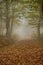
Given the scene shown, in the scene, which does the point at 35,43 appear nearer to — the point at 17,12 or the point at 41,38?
the point at 41,38

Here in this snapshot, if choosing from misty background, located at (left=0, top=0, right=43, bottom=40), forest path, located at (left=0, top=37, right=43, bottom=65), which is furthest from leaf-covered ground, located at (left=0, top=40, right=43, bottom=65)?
misty background, located at (left=0, top=0, right=43, bottom=40)

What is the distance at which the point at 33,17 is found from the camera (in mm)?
11883

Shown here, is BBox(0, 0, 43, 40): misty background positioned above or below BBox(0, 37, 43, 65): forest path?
above

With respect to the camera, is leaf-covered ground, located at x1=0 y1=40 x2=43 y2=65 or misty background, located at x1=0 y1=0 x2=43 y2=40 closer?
leaf-covered ground, located at x1=0 y1=40 x2=43 y2=65

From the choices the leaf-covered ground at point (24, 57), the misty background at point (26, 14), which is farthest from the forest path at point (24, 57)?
the misty background at point (26, 14)

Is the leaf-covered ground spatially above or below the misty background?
below

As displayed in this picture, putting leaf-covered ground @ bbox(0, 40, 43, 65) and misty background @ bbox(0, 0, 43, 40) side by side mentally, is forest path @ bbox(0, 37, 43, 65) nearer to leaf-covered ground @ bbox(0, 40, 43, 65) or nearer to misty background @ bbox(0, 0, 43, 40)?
leaf-covered ground @ bbox(0, 40, 43, 65)

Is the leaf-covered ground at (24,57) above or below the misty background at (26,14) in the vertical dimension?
below

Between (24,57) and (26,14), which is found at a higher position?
(26,14)

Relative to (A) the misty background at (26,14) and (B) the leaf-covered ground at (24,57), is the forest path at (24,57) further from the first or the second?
(A) the misty background at (26,14)

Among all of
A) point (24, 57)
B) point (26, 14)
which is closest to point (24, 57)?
point (24, 57)

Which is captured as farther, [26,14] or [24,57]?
[26,14]

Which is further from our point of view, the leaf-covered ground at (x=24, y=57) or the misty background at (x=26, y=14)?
the misty background at (x=26, y=14)

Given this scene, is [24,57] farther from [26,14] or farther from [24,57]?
[26,14]
